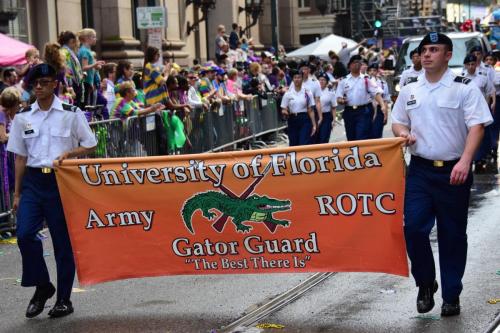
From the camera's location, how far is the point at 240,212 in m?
7.94

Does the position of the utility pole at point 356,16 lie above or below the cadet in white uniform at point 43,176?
above

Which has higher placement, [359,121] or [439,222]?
[439,222]

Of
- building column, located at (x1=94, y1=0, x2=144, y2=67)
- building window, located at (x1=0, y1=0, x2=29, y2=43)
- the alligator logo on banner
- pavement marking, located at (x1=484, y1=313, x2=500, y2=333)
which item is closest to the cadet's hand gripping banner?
the alligator logo on banner

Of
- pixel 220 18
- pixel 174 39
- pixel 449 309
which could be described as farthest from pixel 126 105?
pixel 220 18

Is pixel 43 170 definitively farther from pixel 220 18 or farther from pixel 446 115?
pixel 220 18

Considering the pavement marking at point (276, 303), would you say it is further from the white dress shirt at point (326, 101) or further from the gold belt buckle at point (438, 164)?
the white dress shirt at point (326, 101)

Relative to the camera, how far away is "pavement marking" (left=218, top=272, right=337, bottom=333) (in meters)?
7.61

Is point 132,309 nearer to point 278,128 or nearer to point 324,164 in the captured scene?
point 324,164

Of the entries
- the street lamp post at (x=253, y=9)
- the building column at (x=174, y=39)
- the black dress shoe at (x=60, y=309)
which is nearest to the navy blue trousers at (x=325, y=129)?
the building column at (x=174, y=39)

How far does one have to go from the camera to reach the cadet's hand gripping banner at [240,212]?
25.1 ft

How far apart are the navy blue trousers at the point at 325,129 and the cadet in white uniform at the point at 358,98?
0.55 m

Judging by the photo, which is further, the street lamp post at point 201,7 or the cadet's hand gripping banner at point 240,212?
the street lamp post at point 201,7

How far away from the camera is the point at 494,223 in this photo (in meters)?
11.8

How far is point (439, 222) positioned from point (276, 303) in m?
1.46
